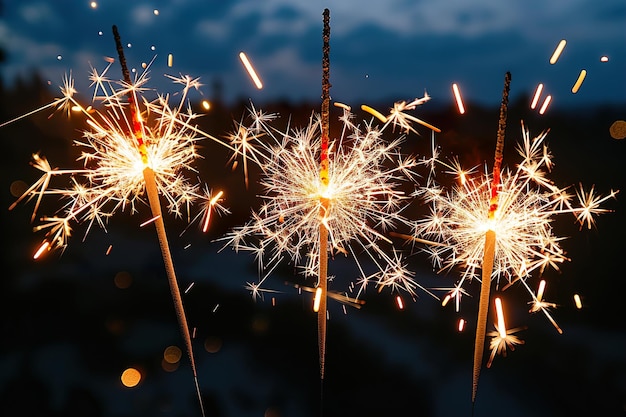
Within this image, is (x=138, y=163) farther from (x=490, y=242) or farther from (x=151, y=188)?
(x=490, y=242)

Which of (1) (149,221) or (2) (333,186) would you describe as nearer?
(1) (149,221)

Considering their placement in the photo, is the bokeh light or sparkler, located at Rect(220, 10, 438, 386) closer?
sparkler, located at Rect(220, 10, 438, 386)

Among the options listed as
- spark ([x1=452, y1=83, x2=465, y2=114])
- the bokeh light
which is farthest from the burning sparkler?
the bokeh light

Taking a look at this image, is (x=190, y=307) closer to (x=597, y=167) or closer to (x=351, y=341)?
(x=351, y=341)

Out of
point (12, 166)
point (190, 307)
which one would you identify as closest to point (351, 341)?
point (190, 307)

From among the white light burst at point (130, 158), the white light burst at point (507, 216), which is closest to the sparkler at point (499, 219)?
the white light burst at point (507, 216)

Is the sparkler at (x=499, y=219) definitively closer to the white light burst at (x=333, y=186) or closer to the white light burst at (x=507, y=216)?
the white light burst at (x=507, y=216)

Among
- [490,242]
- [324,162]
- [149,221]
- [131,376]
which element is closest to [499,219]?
[490,242]

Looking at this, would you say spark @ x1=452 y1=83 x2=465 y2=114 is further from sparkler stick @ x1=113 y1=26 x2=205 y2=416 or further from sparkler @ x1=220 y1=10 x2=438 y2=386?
sparkler stick @ x1=113 y1=26 x2=205 y2=416
